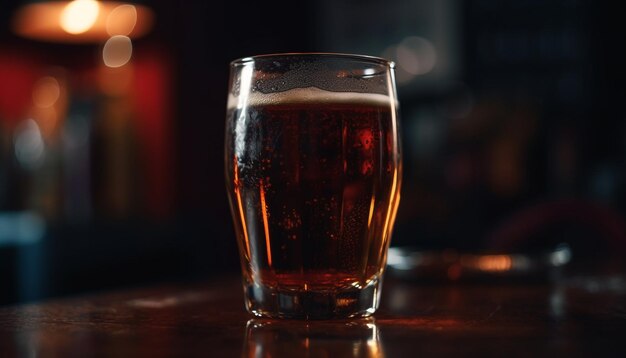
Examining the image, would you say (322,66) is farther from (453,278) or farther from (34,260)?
(34,260)

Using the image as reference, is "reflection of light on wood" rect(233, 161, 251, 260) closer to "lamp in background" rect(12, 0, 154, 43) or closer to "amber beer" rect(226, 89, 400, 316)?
"amber beer" rect(226, 89, 400, 316)

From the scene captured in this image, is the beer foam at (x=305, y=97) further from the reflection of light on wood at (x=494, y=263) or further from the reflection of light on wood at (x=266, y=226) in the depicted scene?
the reflection of light on wood at (x=494, y=263)

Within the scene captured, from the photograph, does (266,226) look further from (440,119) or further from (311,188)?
(440,119)

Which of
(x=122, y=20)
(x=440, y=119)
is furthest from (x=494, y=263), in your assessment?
(x=440, y=119)

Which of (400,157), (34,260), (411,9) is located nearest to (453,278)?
(400,157)

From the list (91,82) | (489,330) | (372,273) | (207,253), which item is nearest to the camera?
(489,330)

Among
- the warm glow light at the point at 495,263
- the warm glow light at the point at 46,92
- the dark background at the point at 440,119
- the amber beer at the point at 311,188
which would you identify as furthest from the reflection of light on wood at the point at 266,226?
the warm glow light at the point at 46,92
